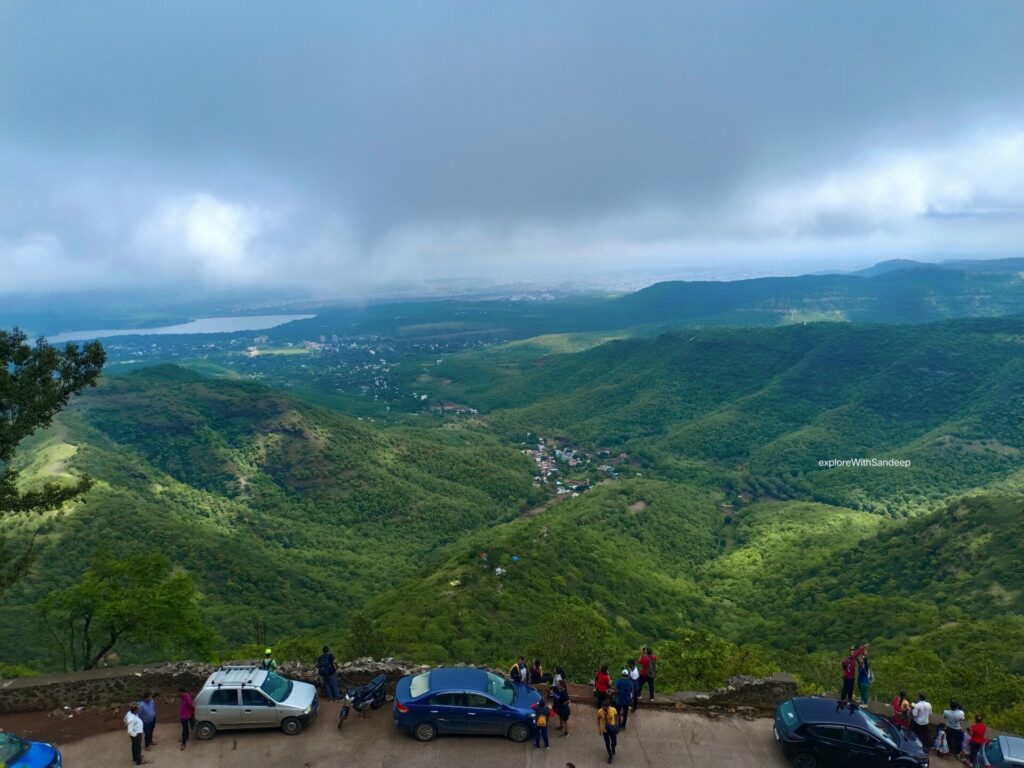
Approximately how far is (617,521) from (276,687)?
89932 millimetres

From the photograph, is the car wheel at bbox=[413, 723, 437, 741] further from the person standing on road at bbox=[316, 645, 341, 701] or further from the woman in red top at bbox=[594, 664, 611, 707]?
the woman in red top at bbox=[594, 664, 611, 707]

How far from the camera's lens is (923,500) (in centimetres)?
10794

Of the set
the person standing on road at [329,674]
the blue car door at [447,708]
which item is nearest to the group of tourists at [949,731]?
the blue car door at [447,708]

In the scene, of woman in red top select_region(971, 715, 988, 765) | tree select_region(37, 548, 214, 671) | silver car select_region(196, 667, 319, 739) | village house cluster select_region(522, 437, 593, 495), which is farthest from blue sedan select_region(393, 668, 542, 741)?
village house cluster select_region(522, 437, 593, 495)

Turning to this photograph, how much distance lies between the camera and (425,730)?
58.2 ft

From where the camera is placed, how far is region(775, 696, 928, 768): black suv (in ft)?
55.4

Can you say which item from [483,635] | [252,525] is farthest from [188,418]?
[483,635]

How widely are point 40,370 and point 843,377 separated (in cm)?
19949

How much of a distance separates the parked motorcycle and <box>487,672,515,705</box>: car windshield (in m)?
3.88

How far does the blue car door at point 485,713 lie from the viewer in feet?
57.8

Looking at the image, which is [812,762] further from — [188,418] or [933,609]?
[188,418]

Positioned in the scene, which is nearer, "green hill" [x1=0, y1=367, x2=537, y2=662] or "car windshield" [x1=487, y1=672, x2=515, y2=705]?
"car windshield" [x1=487, y1=672, x2=515, y2=705]

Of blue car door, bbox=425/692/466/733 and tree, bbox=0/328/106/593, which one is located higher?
tree, bbox=0/328/106/593

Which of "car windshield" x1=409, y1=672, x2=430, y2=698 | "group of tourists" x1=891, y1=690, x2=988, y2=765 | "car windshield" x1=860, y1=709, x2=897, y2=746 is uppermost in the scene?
"car windshield" x1=409, y1=672, x2=430, y2=698
